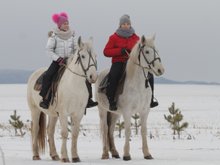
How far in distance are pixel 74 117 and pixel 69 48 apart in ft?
4.51

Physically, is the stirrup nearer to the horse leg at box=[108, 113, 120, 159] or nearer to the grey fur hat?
the horse leg at box=[108, 113, 120, 159]

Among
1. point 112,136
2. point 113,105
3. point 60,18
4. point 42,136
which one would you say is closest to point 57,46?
point 60,18

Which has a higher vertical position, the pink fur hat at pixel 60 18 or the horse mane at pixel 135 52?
the pink fur hat at pixel 60 18

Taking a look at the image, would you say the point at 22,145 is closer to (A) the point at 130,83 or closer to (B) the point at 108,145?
(B) the point at 108,145

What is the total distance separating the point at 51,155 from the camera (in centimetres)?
1001

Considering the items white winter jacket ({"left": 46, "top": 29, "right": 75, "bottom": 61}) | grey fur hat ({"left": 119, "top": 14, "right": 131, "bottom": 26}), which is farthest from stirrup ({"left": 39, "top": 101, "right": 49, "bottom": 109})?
grey fur hat ({"left": 119, "top": 14, "right": 131, "bottom": 26})

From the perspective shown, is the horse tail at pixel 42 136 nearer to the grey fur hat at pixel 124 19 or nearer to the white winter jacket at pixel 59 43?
the white winter jacket at pixel 59 43

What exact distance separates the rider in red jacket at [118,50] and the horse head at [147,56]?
394 millimetres

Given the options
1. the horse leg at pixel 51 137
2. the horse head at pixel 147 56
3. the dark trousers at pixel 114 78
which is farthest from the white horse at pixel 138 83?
the horse leg at pixel 51 137

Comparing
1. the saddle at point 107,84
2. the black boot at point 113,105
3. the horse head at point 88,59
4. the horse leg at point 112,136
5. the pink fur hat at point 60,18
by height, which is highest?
the pink fur hat at point 60,18

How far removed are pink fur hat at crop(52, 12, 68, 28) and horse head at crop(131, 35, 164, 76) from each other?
4.64 feet

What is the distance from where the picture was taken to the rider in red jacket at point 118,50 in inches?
375

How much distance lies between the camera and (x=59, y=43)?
9.35m

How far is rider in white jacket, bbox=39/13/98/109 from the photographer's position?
9344 millimetres
